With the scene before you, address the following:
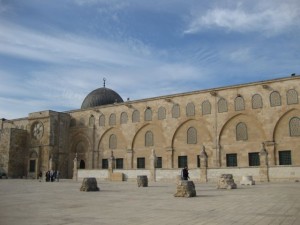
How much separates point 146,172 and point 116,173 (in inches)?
118

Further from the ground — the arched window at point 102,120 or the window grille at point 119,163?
the arched window at point 102,120

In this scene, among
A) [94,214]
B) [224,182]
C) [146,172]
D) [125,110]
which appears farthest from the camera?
[125,110]

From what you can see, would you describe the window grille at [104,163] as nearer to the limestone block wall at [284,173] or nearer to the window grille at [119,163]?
the window grille at [119,163]

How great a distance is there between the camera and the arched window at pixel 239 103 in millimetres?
29620

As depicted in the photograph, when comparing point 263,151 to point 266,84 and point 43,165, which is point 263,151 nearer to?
point 266,84

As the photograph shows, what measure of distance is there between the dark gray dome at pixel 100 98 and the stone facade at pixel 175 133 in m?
3.40

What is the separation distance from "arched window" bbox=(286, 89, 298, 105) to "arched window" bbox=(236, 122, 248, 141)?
426cm

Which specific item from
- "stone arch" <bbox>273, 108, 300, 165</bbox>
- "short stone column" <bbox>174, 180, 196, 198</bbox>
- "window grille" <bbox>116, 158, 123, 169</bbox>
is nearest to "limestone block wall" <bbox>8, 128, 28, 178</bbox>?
"window grille" <bbox>116, 158, 123, 169</bbox>

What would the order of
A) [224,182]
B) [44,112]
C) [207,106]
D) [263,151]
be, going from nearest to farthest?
[224,182], [263,151], [207,106], [44,112]

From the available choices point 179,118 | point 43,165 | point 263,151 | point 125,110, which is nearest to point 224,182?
point 263,151

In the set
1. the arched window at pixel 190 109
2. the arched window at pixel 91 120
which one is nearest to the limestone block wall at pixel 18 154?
the arched window at pixel 91 120

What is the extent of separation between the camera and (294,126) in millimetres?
27016

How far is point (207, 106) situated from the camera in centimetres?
3136

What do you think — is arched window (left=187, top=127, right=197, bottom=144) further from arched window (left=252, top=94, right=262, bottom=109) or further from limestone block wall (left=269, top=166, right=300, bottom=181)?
limestone block wall (left=269, top=166, right=300, bottom=181)
